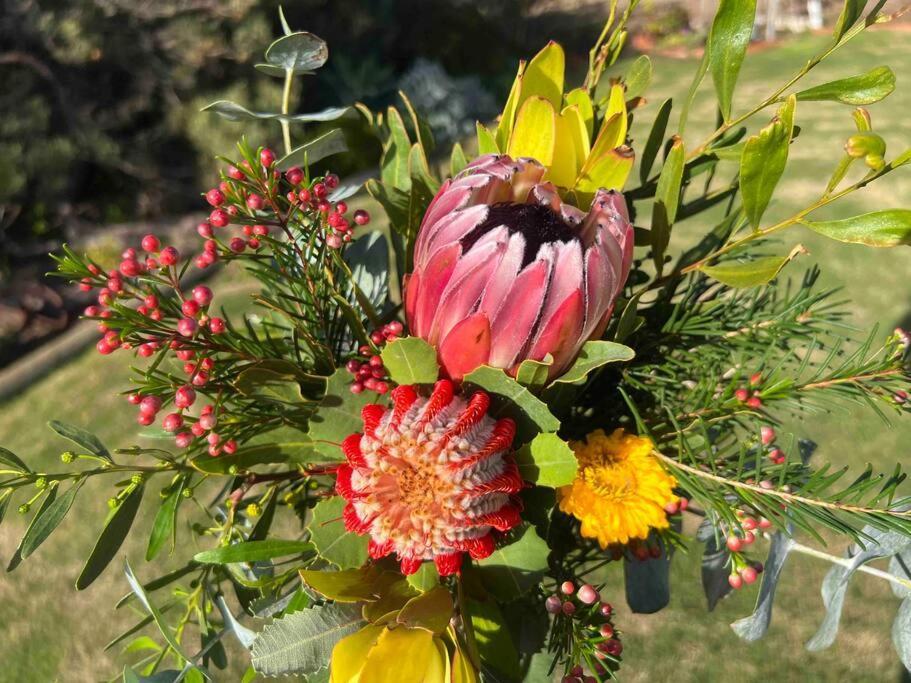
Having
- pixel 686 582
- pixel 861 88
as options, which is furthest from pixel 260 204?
pixel 686 582

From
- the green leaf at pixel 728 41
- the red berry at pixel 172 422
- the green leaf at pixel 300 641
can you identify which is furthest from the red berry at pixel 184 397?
the green leaf at pixel 728 41

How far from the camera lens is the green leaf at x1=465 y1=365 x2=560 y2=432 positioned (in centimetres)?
36

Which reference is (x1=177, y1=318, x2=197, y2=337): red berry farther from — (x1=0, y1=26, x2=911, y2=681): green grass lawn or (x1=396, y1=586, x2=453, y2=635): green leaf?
(x1=0, y1=26, x2=911, y2=681): green grass lawn

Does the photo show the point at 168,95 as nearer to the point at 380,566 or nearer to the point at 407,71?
the point at 407,71

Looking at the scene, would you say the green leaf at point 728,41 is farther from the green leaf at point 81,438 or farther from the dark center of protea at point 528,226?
the green leaf at point 81,438

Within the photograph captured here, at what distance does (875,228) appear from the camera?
13.9 inches

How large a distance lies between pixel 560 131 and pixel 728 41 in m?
0.10

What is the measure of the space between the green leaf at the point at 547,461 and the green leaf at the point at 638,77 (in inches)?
9.5

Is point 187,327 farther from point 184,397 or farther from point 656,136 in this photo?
point 656,136

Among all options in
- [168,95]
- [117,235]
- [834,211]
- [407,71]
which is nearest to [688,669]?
[834,211]

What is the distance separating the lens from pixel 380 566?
0.41m

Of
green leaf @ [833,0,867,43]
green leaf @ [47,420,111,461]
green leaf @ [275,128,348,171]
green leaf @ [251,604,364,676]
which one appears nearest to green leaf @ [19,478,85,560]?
green leaf @ [47,420,111,461]

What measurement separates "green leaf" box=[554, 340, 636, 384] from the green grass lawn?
14 centimetres

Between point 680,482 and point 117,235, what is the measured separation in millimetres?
2472
